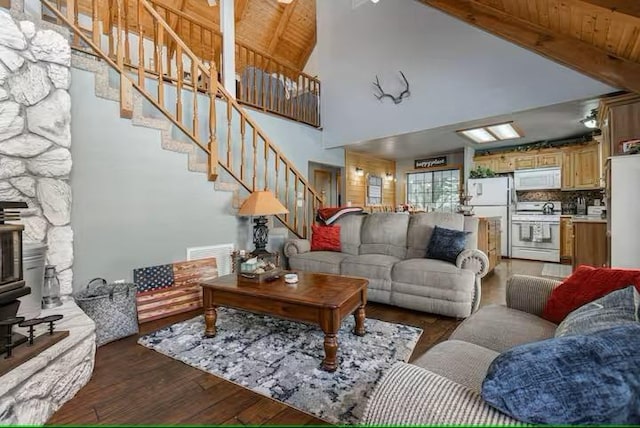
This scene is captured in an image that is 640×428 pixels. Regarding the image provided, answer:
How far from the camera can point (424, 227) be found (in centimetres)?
358

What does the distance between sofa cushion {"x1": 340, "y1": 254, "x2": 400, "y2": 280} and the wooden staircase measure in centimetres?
126

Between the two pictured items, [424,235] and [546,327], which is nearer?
[546,327]

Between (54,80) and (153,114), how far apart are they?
132 centimetres

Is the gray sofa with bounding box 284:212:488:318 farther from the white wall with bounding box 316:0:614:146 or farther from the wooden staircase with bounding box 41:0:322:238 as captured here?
the white wall with bounding box 316:0:614:146

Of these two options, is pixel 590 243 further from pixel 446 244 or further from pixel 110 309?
pixel 110 309

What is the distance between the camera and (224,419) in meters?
1.48

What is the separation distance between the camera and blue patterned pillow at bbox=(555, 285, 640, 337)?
0.97 meters

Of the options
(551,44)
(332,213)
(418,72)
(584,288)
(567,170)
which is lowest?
(584,288)

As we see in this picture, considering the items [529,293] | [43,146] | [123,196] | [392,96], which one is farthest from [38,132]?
[392,96]

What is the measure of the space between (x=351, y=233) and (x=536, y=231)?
4297 millimetres

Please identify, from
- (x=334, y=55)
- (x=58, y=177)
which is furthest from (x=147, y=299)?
(x=334, y=55)

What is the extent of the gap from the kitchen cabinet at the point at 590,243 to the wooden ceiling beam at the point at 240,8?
739 centimetres

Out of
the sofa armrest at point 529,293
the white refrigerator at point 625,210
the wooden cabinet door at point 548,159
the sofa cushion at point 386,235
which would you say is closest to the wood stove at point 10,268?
the sofa armrest at point 529,293

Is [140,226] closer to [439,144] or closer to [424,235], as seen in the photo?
[424,235]
